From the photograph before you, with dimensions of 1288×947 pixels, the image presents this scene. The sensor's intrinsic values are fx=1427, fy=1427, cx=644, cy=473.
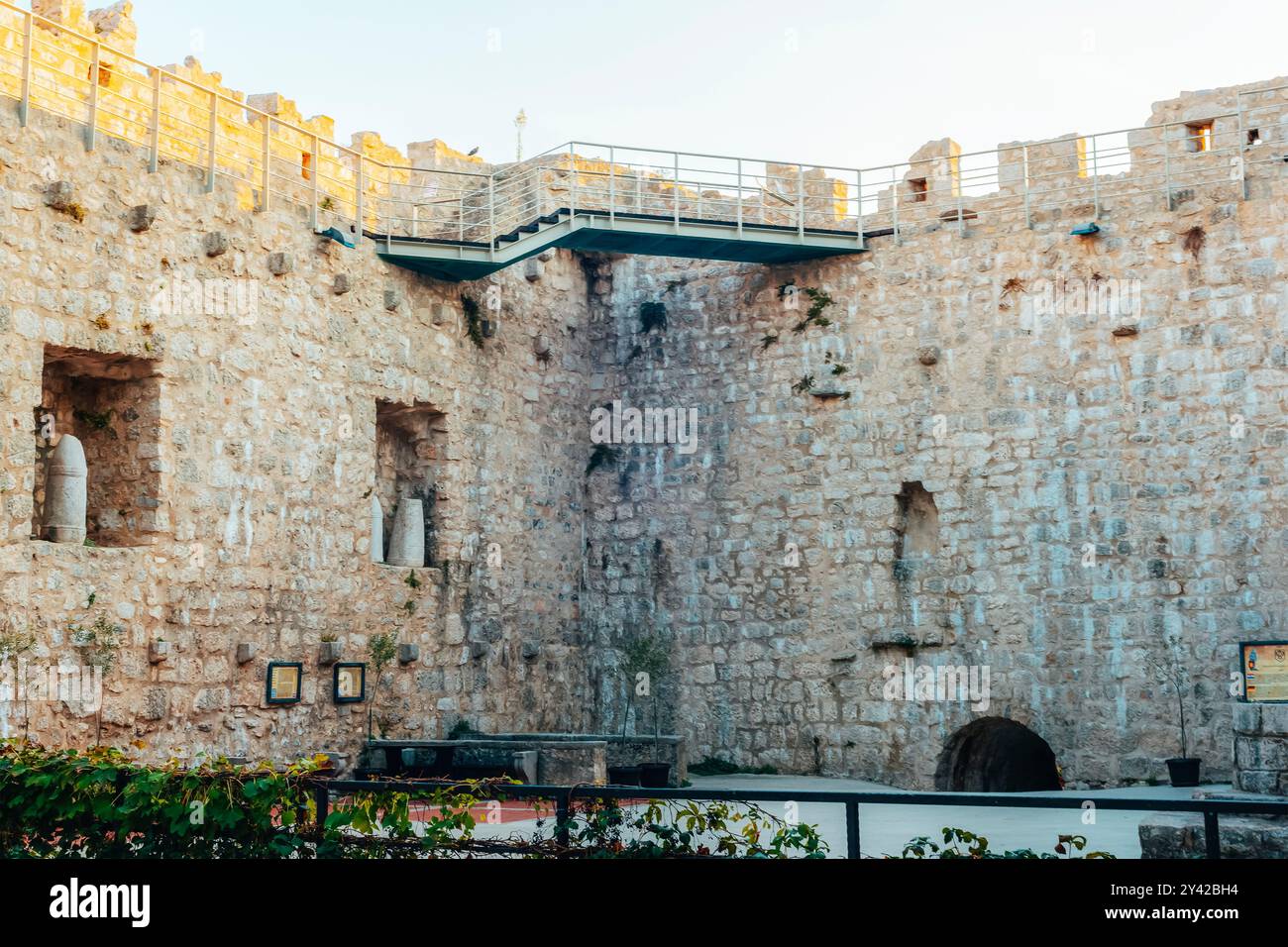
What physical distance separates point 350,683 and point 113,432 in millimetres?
3209

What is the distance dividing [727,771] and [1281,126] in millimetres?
8506

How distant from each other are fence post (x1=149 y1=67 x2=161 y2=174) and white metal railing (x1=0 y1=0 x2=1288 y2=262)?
0.06ft

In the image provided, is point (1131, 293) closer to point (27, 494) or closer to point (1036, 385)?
point (1036, 385)

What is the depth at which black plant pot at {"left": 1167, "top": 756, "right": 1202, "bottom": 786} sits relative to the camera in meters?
12.6

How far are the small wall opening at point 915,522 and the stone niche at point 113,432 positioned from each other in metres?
7.36

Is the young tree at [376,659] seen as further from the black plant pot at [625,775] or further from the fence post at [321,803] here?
the fence post at [321,803]

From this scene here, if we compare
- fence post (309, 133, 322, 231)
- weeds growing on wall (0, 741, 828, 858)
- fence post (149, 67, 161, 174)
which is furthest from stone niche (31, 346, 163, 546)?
weeds growing on wall (0, 741, 828, 858)

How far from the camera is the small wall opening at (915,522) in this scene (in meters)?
14.7

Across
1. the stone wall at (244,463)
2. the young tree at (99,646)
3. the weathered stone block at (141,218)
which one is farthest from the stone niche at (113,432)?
the weathered stone block at (141,218)

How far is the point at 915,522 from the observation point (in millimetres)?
14891

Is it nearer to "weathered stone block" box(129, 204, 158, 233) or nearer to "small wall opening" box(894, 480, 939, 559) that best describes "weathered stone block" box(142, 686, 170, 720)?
"weathered stone block" box(129, 204, 158, 233)

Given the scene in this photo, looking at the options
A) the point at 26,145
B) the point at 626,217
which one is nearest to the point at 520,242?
the point at 626,217

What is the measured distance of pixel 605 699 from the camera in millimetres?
16312

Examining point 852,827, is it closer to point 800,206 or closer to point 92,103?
point 92,103
